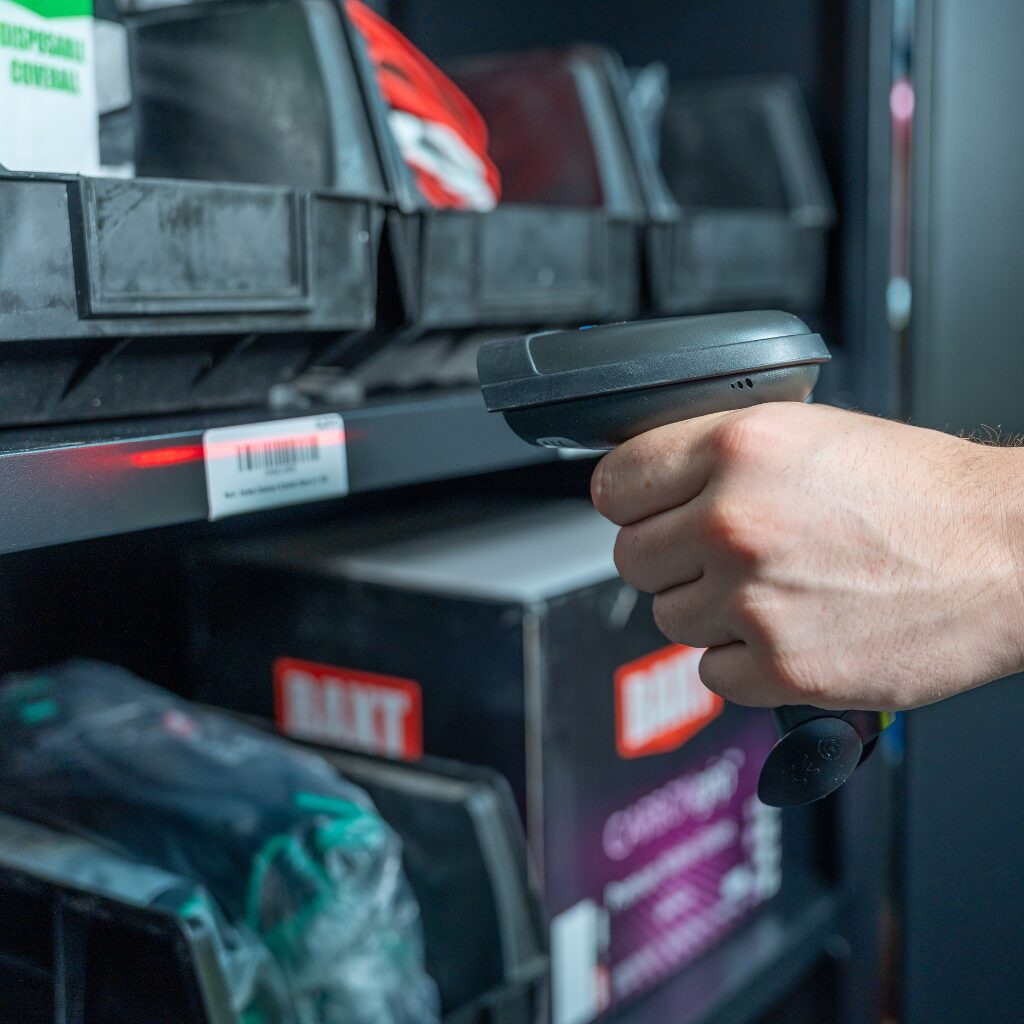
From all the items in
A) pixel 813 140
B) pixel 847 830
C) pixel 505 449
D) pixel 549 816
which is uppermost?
pixel 813 140

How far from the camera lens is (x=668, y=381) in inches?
22.8

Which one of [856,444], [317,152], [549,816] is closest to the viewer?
[856,444]

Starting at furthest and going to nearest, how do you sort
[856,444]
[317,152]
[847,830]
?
[847,830] → [317,152] → [856,444]

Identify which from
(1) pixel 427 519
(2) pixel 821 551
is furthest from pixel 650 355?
(1) pixel 427 519

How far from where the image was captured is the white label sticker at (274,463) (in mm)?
639

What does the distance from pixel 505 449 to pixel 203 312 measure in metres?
0.27

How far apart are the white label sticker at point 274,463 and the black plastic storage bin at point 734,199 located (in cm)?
45

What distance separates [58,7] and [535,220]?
1.20 feet

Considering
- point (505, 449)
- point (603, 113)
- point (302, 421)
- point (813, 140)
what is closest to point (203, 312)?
point (302, 421)

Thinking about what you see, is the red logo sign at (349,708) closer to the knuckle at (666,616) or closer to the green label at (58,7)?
the knuckle at (666,616)

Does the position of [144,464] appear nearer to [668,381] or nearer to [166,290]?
[166,290]

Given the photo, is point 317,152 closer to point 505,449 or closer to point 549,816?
point 505,449

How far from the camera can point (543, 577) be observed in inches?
35.8

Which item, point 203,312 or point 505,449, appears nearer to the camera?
point 203,312
